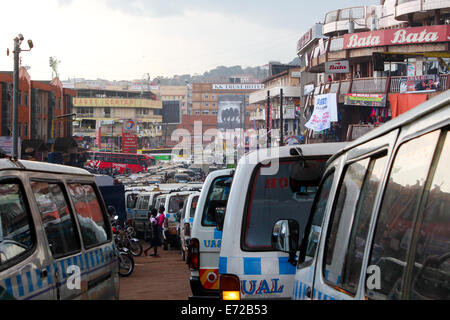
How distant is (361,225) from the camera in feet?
10.2

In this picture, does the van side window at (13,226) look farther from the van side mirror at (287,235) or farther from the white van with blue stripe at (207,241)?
the white van with blue stripe at (207,241)

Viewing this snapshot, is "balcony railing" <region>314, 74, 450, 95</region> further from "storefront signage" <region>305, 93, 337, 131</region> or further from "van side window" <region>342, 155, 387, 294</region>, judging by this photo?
"van side window" <region>342, 155, 387, 294</region>

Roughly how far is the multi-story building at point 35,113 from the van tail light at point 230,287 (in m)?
43.2

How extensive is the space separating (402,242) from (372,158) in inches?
26.4

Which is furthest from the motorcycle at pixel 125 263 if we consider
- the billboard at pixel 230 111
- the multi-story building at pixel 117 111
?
the billboard at pixel 230 111

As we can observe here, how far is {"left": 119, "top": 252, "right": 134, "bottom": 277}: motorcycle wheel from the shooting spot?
54.3ft

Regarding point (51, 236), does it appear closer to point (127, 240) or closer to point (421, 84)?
point (127, 240)

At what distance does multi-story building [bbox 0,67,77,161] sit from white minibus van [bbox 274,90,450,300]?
45319 mm

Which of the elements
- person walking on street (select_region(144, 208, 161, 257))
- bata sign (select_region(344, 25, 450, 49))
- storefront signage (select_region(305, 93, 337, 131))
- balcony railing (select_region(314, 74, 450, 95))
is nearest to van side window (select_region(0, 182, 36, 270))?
person walking on street (select_region(144, 208, 161, 257))

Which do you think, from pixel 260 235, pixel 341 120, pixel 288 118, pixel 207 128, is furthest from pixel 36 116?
pixel 207 128

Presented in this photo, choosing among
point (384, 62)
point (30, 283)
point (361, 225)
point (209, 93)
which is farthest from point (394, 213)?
point (209, 93)

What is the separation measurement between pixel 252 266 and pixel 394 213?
322 centimetres
